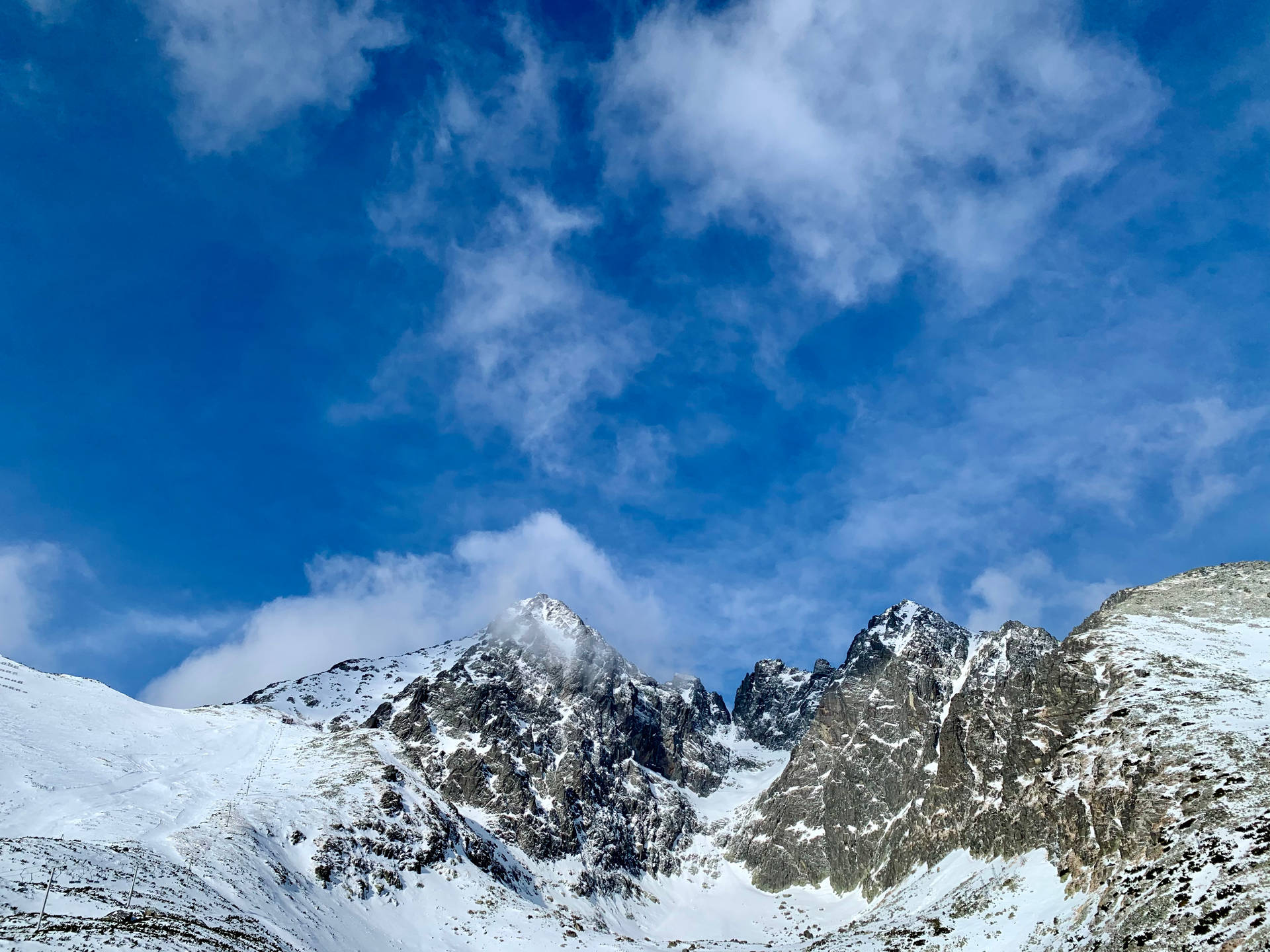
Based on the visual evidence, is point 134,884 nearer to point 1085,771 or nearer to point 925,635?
point 1085,771

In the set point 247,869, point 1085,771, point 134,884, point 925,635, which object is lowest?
point 134,884

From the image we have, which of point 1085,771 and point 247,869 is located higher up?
point 1085,771

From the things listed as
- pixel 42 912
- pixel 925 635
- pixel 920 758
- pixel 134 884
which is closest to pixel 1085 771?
pixel 134 884

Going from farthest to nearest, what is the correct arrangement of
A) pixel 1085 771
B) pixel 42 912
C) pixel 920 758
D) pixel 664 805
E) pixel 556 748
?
1. pixel 664 805
2. pixel 556 748
3. pixel 920 758
4. pixel 1085 771
5. pixel 42 912

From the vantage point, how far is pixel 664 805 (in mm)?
165750

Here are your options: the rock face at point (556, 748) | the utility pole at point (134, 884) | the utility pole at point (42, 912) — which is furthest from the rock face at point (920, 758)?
the utility pole at point (42, 912)

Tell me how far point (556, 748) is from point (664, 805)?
92.0 ft

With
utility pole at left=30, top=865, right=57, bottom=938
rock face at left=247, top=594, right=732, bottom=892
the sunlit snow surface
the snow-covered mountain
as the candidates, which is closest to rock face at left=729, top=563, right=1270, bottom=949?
the snow-covered mountain

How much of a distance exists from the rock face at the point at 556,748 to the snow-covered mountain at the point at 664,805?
2.26 ft

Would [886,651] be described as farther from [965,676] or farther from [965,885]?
[965,885]

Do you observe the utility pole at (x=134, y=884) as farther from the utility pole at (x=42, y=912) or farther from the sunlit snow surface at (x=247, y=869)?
the utility pole at (x=42, y=912)

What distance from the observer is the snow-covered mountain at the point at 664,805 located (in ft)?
156

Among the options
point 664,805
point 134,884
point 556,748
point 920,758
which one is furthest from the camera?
point 664,805

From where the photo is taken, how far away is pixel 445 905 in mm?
89125
